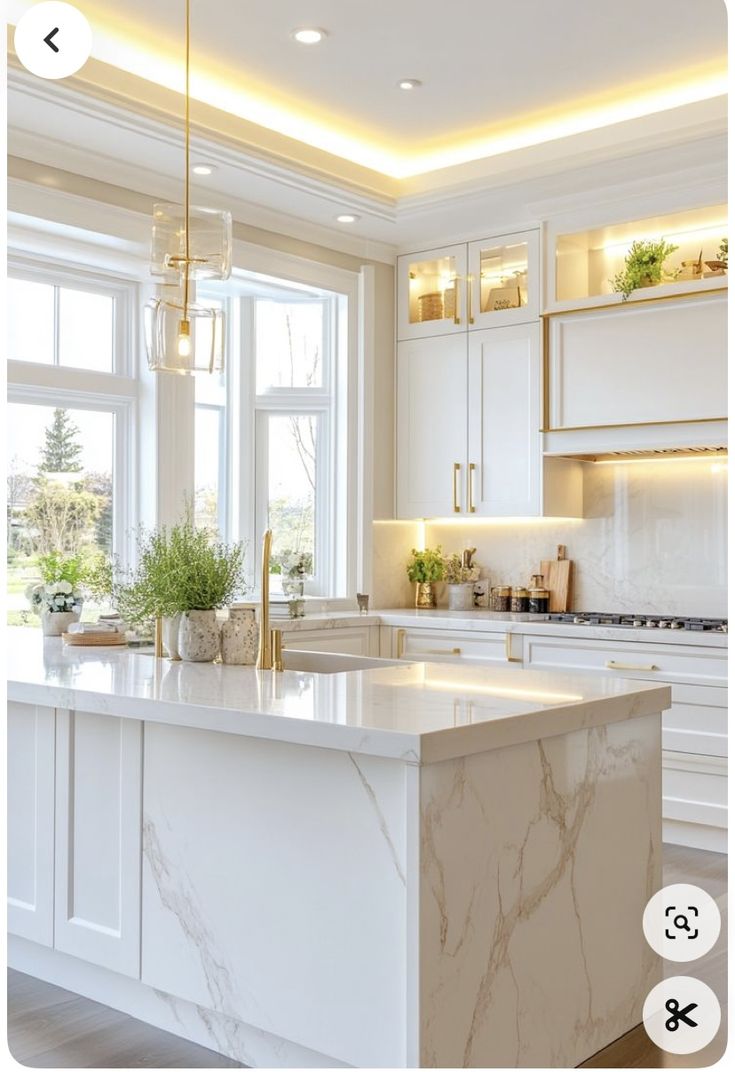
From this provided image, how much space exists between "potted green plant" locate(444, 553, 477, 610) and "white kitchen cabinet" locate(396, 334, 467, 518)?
36cm

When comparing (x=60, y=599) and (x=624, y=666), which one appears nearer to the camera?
(x=60, y=599)

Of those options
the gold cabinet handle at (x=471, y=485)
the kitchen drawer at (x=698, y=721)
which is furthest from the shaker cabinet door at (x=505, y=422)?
the kitchen drawer at (x=698, y=721)

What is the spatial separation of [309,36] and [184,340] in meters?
1.67

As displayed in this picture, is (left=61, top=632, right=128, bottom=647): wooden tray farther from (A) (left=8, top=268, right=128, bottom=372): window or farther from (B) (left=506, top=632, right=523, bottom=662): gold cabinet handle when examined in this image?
(B) (left=506, top=632, right=523, bottom=662): gold cabinet handle

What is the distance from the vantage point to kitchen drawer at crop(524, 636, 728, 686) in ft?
13.7

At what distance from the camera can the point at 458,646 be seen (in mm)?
4938

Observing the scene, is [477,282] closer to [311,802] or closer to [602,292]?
[602,292]

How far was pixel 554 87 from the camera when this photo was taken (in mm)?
4328

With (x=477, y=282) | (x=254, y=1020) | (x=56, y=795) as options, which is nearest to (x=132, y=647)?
(x=56, y=795)

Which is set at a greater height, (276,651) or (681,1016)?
(276,651)

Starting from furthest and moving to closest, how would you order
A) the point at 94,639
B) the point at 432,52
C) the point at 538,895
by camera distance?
the point at 432,52
the point at 94,639
the point at 538,895

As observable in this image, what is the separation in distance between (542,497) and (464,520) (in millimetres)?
753

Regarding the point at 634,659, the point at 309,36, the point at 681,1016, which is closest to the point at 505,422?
the point at 634,659

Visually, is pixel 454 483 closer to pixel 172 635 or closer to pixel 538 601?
pixel 538 601
